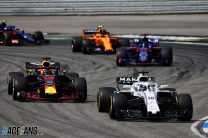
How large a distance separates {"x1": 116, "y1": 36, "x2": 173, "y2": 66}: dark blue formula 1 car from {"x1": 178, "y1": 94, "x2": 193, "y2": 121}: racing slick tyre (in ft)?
40.3

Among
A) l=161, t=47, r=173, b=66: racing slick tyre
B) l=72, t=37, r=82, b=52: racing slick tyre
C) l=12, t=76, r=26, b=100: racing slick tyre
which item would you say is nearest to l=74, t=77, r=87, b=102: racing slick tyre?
l=12, t=76, r=26, b=100: racing slick tyre

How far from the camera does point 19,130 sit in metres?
15.0

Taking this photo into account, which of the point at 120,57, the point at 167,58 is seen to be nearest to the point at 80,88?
the point at 120,57

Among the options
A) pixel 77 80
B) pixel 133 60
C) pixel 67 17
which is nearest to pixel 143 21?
pixel 67 17

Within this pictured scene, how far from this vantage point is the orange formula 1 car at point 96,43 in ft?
110

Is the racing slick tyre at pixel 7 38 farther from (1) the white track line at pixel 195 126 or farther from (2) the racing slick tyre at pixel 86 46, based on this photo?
(1) the white track line at pixel 195 126

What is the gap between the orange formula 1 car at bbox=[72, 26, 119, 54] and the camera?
1321 inches

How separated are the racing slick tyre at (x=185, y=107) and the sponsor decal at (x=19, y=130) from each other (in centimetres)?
360

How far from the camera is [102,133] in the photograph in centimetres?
1492

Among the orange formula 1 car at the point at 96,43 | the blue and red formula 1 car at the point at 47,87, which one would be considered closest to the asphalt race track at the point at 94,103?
the blue and red formula 1 car at the point at 47,87

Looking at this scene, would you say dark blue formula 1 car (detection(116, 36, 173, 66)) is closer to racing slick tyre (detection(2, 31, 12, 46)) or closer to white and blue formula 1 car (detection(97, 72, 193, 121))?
racing slick tyre (detection(2, 31, 12, 46))

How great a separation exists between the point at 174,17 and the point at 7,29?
14.6m

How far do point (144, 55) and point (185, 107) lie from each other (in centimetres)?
1288

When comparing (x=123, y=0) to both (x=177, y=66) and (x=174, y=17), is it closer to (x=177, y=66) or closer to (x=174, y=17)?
(x=174, y=17)
